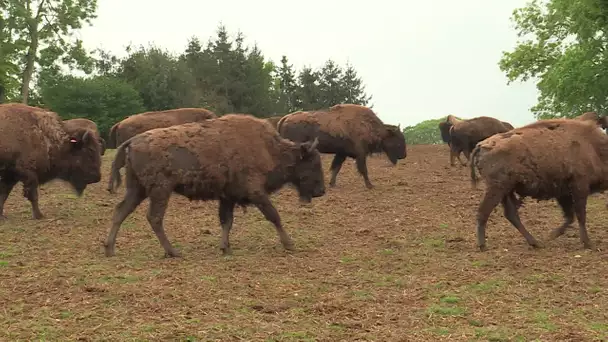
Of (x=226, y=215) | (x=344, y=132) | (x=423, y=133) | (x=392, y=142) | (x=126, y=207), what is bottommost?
(x=226, y=215)

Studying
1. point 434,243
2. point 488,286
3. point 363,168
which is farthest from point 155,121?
point 488,286

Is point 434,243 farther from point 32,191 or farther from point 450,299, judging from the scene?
point 32,191

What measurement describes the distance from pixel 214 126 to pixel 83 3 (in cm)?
4548

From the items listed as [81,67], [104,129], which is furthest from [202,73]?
[104,129]

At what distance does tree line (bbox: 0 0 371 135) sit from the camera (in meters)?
42.5

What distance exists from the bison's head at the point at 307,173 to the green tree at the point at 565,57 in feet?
64.5

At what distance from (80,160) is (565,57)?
32.5 metres

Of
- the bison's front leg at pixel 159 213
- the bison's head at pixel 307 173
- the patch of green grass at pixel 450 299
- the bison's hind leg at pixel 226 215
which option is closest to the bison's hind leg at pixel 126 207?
the bison's front leg at pixel 159 213

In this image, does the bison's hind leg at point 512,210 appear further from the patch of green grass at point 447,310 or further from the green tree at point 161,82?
the green tree at point 161,82

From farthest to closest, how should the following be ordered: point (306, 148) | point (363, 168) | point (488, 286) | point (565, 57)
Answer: point (565, 57) → point (363, 168) → point (306, 148) → point (488, 286)

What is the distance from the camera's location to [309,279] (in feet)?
26.0

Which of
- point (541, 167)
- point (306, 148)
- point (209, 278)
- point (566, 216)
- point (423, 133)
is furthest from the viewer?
point (423, 133)

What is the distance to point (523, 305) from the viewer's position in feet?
22.0

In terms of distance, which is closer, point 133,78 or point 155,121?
point 155,121
